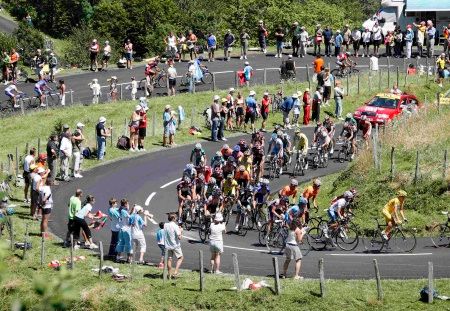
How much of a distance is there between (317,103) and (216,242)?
1946 centimetres

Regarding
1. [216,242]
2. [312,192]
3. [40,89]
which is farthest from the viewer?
[40,89]

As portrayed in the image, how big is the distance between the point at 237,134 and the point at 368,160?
9294mm

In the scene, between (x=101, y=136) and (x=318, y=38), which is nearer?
(x=101, y=136)

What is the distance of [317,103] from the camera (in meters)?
40.5

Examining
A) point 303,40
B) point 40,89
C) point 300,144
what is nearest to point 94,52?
point 40,89

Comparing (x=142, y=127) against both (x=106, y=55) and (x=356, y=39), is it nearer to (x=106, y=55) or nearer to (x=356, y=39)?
(x=106, y=55)

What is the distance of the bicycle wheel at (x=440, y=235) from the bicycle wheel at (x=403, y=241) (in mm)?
595

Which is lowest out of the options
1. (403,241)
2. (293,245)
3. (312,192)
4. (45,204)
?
(403,241)

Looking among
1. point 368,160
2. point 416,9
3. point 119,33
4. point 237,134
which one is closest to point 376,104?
point 237,134

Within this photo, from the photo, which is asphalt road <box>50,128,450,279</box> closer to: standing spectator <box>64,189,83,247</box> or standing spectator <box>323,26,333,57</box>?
standing spectator <box>64,189,83,247</box>

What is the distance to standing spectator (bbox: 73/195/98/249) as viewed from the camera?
78.6ft

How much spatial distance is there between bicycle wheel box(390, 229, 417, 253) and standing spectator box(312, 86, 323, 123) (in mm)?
14723

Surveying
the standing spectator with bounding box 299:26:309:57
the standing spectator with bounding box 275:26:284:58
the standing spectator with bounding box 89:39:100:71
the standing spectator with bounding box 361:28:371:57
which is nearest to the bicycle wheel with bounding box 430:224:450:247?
the standing spectator with bounding box 89:39:100:71

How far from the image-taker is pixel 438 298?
21.2 m
